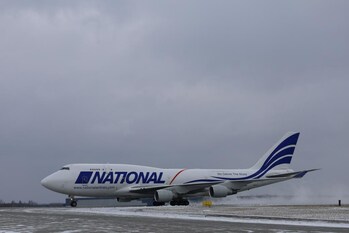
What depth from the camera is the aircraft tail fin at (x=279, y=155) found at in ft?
198

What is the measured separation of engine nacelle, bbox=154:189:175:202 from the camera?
162 feet

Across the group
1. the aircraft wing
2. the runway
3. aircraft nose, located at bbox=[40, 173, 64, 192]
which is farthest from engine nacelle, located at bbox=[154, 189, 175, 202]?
the runway

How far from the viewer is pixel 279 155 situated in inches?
2397

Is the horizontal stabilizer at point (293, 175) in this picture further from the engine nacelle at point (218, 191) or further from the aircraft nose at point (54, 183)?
the aircraft nose at point (54, 183)

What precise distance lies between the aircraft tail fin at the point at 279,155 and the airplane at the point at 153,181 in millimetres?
1223

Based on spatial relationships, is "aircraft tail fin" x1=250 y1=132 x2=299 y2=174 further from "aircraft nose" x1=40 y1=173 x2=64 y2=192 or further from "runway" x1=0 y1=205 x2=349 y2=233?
"runway" x1=0 y1=205 x2=349 y2=233

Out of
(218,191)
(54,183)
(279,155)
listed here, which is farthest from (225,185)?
(54,183)

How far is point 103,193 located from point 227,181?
12.7m

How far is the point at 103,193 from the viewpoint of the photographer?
50.5m

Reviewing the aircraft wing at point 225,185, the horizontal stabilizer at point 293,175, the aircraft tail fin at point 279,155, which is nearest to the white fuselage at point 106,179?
the aircraft wing at point 225,185

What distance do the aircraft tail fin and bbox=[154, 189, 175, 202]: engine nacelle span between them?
1446 cm

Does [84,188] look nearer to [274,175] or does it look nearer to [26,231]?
[274,175]

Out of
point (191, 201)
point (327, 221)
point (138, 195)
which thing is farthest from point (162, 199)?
point (327, 221)

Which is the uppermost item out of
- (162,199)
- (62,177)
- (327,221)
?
(62,177)
